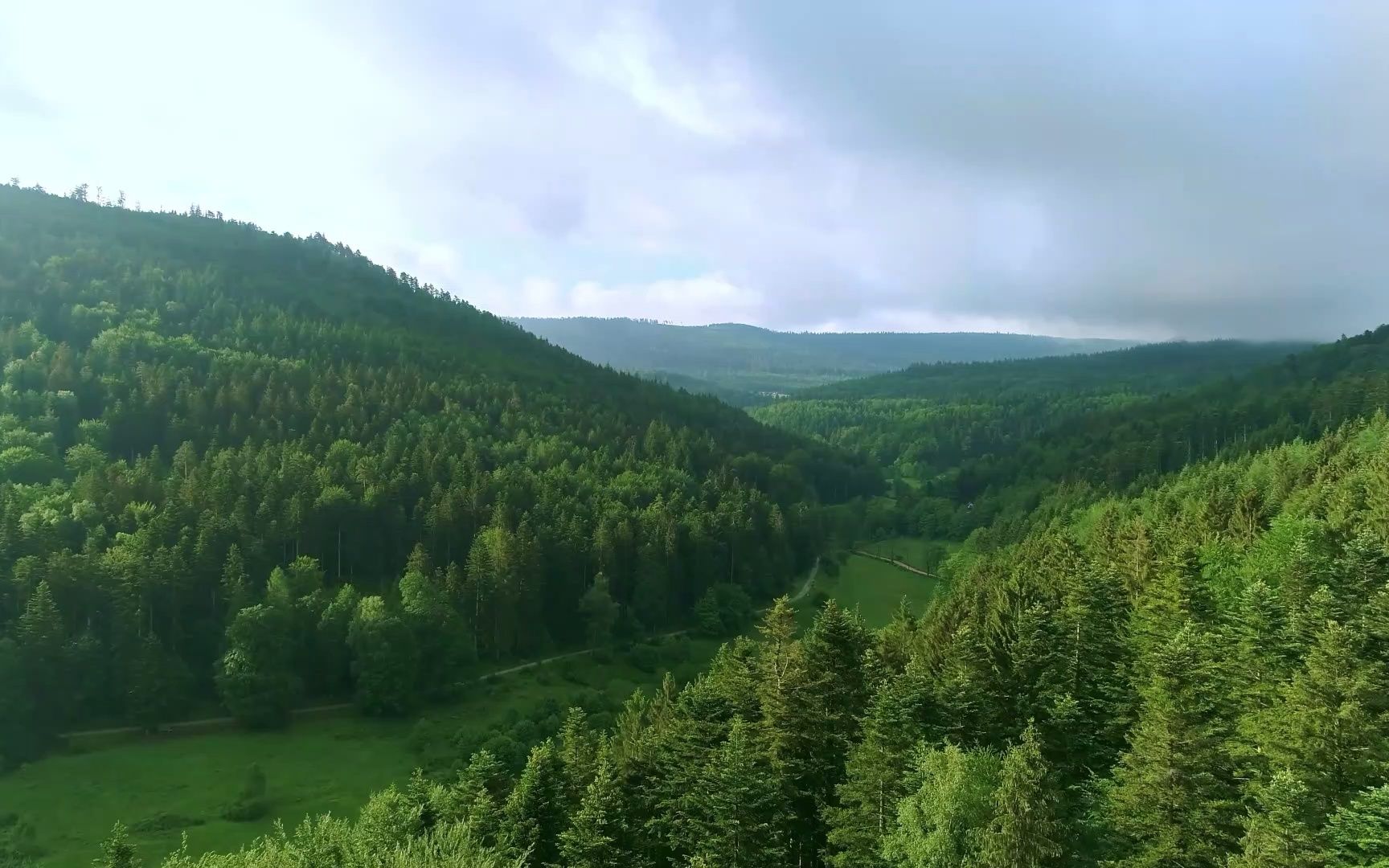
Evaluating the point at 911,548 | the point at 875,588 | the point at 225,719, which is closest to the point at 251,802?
the point at 225,719

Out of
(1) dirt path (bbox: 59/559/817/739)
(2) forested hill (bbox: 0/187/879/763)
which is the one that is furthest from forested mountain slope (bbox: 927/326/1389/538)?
(1) dirt path (bbox: 59/559/817/739)

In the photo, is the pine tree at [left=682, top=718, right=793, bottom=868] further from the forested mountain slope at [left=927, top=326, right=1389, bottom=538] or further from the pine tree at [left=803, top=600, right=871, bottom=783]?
the forested mountain slope at [left=927, top=326, right=1389, bottom=538]

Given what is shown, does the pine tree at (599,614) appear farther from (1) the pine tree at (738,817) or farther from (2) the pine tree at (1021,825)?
(2) the pine tree at (1021,825)

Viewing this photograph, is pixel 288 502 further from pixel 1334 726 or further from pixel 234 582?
pixel 1334 726

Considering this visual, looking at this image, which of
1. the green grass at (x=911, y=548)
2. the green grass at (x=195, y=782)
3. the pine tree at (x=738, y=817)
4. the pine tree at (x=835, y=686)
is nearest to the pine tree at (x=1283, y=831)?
the pine tree at (x=835, y=686)

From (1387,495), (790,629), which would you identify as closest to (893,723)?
(790,629)
